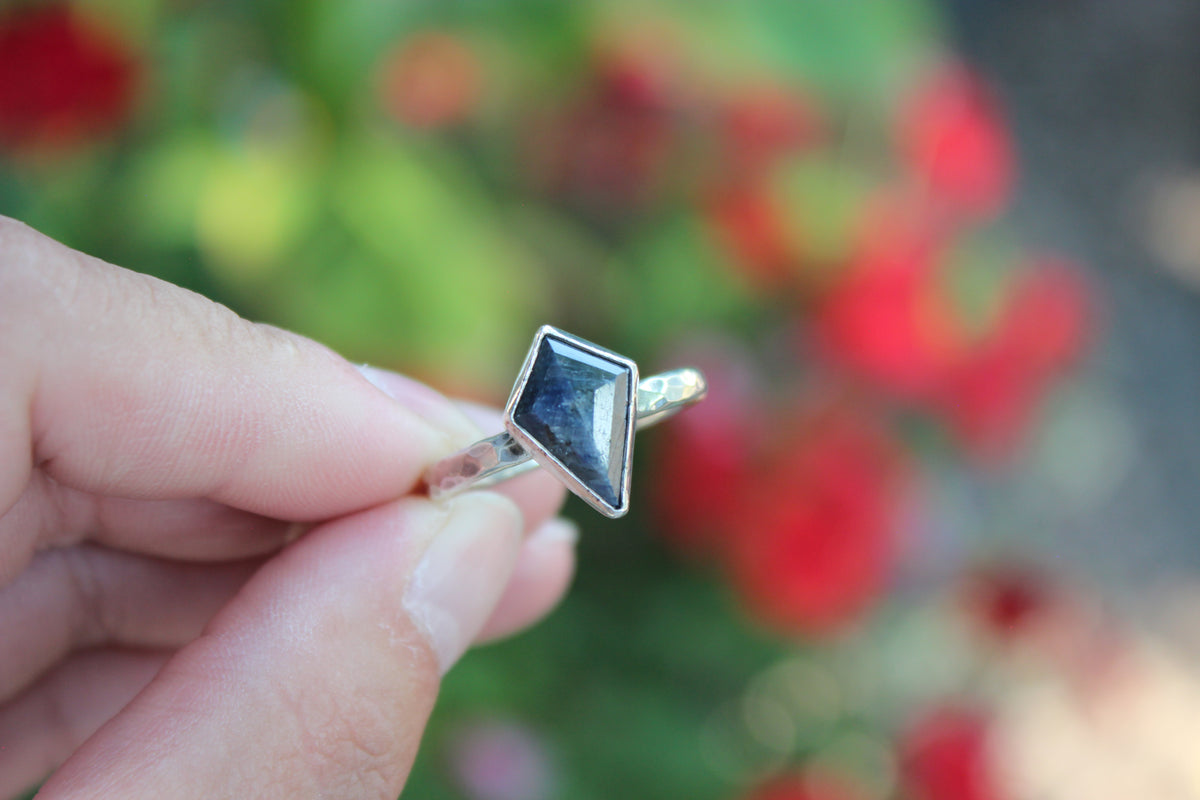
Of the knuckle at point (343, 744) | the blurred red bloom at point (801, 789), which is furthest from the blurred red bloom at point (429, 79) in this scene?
the blurred red bloom at point (801, 789)

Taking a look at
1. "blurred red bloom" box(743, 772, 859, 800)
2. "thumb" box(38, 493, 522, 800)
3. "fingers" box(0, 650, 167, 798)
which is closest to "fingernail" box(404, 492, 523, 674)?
"thumb" box(38, 493, 522, 800)

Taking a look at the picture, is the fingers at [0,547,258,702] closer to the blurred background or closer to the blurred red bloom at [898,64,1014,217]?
the blurred background

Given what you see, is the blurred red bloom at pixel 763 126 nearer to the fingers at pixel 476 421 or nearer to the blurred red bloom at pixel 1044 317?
the blurred red bloom at pixel 1044 317

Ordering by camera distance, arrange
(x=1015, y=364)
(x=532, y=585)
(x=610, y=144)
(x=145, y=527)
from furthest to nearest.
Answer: (x=610, y=144)
(x=1015, y=364)
(x=532, y=585)
(x=145, y=527)

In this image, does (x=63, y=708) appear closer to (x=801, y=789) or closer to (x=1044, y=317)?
(x=801, y=789)

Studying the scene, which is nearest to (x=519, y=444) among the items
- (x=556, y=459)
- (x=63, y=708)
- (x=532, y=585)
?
(x=556, y=459)

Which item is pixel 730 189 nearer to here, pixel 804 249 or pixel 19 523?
pixel 804 249
